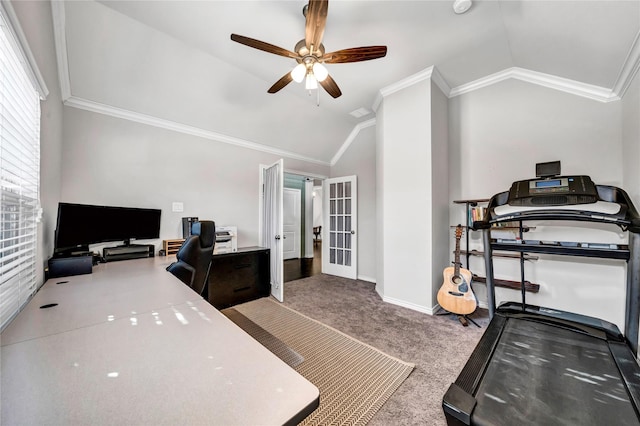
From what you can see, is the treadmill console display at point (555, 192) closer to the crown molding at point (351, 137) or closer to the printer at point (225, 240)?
the crown molding at point (351, 137)

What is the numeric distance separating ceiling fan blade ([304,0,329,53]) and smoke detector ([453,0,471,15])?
113 cm

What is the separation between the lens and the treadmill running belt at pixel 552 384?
37.2 inches

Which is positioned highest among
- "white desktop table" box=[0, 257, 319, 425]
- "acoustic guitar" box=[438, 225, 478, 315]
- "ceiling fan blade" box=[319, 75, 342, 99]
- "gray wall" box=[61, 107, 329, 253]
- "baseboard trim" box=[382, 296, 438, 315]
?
"ceiling fan blade" box=[319, 75, 342, 99]

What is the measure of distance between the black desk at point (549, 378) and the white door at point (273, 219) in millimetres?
2529

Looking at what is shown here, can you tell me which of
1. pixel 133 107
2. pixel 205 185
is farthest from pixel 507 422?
pixel 133 107

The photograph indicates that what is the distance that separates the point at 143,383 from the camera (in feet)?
2.09

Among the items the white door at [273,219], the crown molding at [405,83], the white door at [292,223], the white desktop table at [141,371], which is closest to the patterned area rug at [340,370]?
the white desktop table at [141,371]

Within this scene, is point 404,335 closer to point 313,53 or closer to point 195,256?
point 195,256

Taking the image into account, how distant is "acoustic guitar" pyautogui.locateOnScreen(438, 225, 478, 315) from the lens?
102 inches

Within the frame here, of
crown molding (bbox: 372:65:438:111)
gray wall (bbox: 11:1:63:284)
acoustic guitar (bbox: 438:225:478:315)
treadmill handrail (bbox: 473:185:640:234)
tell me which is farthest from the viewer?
crown molding (bbox: 372:65:438:111)

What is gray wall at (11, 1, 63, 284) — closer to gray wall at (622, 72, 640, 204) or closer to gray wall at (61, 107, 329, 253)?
gray wall at (61, 107, 329, 253)

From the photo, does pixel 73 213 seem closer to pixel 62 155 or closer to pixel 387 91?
pixel 62 155

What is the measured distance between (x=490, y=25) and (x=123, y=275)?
12.6 feet

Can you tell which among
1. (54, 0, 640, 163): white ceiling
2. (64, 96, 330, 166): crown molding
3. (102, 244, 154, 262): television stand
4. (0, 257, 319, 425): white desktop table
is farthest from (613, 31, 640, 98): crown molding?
(102, 244, 154, 262): television stand
